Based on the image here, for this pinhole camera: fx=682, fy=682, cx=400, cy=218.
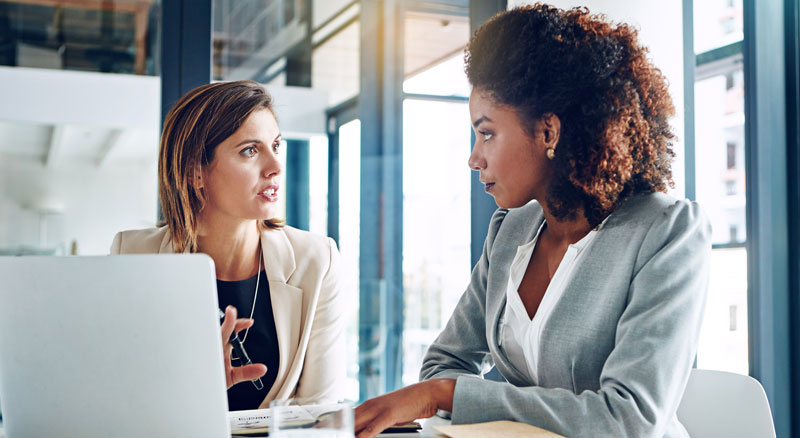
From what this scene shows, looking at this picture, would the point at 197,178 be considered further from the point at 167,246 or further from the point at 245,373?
the point at 245,373

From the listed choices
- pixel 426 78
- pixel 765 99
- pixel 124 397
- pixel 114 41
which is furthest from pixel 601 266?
pixel 114 41

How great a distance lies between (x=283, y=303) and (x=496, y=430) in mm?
826

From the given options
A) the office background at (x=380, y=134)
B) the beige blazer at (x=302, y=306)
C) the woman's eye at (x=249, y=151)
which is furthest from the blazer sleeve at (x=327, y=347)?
the office background at (x=380, y=134)

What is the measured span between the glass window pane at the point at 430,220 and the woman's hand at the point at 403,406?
7.09 feet

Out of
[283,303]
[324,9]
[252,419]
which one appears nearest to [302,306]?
[283,303]

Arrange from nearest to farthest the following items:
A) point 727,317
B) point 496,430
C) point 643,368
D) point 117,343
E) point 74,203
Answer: point 117,343 < point 496,430 < point 643,368 < point 727,317 < point 74,203

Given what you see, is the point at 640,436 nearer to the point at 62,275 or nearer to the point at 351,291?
the point at 62,275

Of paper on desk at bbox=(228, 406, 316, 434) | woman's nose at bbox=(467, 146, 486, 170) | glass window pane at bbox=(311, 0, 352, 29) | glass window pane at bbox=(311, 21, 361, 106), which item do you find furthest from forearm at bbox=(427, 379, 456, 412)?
glass window pane at bbox=(311, 0, 352, 29)

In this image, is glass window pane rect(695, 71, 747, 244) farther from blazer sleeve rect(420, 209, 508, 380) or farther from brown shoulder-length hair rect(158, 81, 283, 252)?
brown shoulder-length hair rect(158, 81, 283, 252)

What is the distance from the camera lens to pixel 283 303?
1.75 meters

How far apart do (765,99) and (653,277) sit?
1573mm

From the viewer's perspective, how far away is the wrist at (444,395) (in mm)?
1191

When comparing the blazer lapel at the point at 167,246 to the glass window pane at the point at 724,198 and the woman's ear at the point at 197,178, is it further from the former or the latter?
the glass window pane at the point at 724,198

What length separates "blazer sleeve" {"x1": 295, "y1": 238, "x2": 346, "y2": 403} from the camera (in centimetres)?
173
